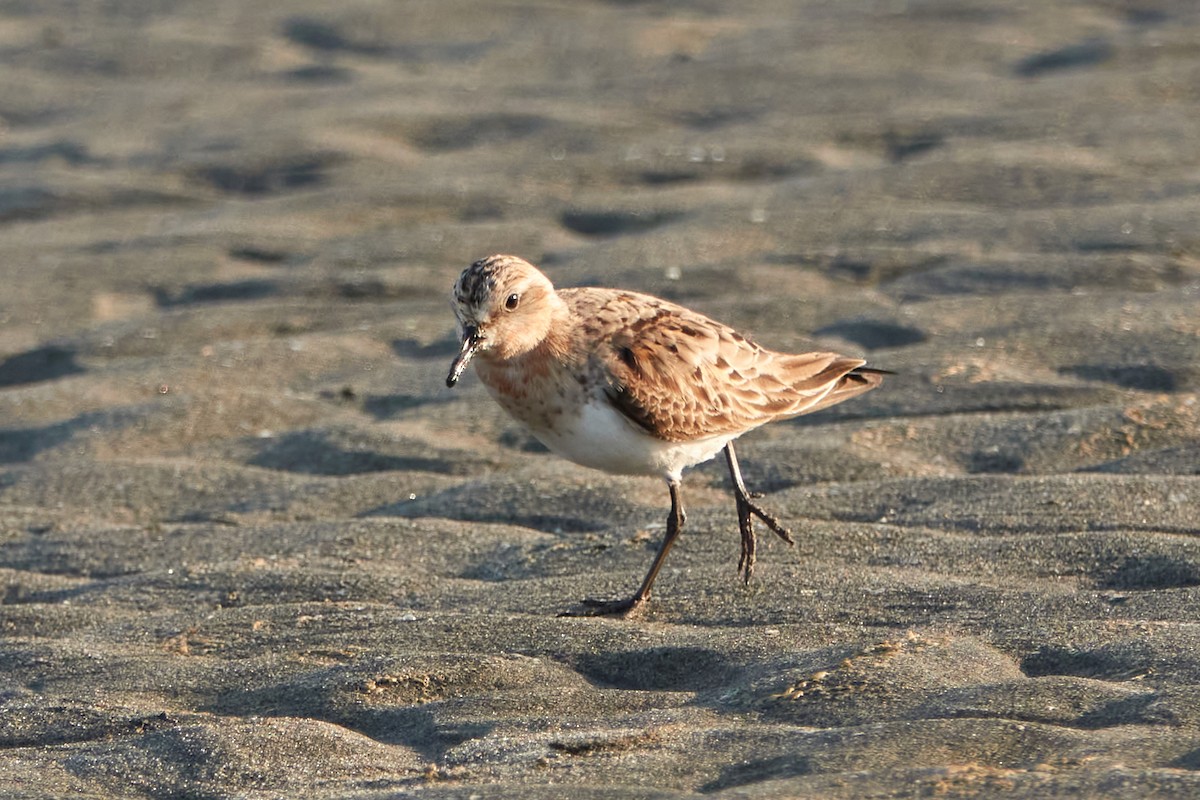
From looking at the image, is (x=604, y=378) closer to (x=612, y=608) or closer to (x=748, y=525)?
(x=748, y=525)

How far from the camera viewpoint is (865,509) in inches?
212

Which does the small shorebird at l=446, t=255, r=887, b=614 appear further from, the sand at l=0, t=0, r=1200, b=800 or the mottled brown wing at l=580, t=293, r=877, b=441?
the sand at l=0, t=0, r=1200, b=800

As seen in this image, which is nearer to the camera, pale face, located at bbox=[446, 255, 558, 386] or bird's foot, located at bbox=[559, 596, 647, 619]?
bird's foot, located at bbox=[559, 596, 647, 619]

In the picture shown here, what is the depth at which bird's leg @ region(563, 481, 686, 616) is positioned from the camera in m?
4.67

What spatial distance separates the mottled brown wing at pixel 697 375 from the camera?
16.6 feet

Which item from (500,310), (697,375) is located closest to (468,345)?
(500,310)

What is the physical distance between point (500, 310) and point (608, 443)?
0.49 meters

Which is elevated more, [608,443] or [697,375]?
[697,375]

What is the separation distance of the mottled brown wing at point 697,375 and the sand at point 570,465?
0.34 meters

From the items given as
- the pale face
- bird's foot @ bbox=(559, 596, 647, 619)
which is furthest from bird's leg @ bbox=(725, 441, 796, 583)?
the pale face

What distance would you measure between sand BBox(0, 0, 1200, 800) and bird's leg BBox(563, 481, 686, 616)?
66 millimetres

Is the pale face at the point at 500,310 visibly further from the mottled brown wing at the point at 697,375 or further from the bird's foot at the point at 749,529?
the bird's foot at the point at 749,529

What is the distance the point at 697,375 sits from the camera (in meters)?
5.22

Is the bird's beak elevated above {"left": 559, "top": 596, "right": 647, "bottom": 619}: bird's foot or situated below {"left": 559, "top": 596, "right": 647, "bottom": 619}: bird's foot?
above
